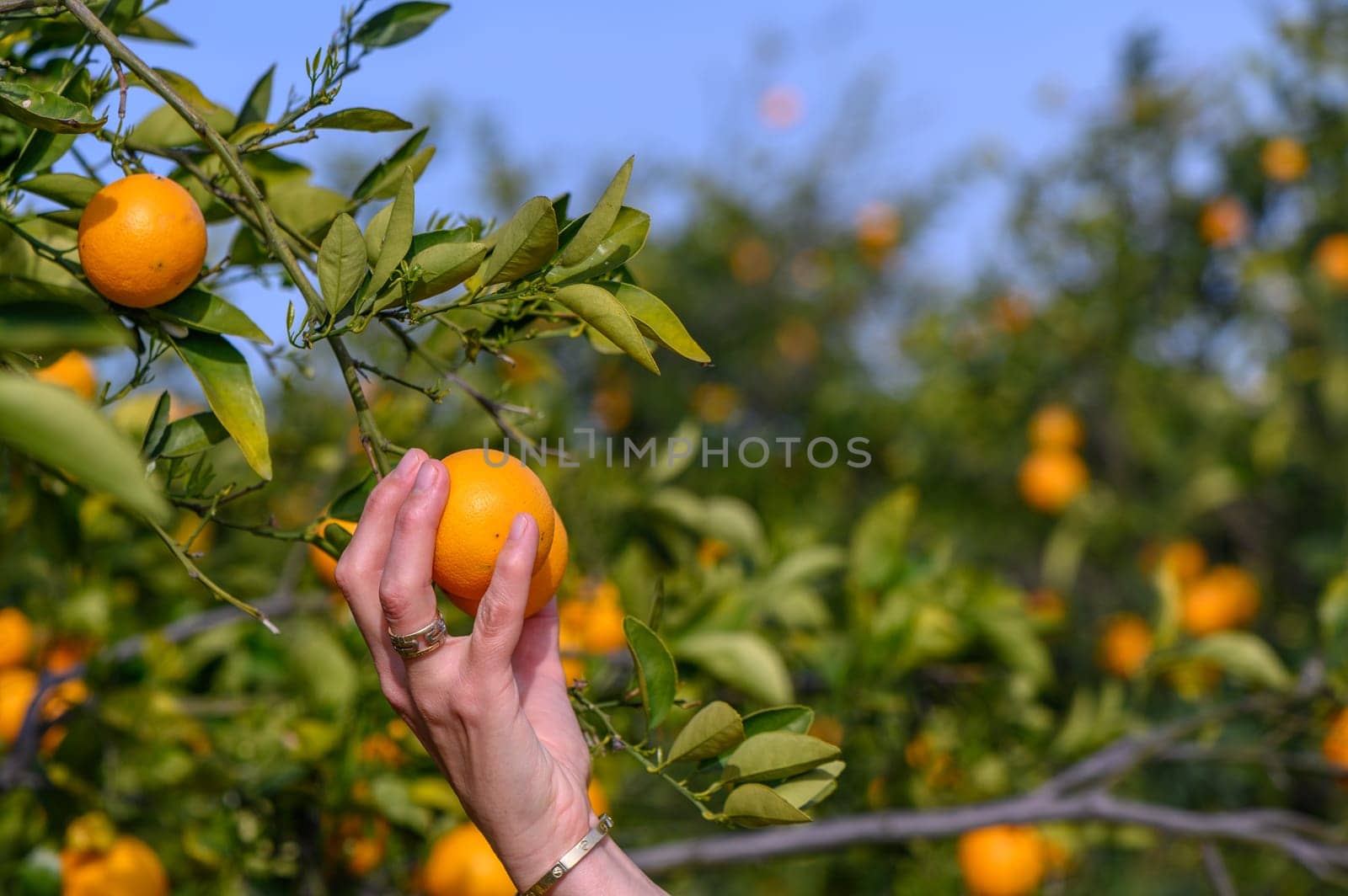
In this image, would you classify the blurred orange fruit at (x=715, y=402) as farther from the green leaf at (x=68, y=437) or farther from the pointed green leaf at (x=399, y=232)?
the green leaf at (x=68, y=437)

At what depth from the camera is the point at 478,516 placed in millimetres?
595

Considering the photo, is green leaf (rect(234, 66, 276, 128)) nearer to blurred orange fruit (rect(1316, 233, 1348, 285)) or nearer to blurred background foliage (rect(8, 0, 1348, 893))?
blurred background foliage (rect(8, 0, 1348, 893))

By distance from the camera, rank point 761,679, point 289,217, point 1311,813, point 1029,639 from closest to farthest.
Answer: point 289,217
point 761,679
point 1029,639
point 1311,813

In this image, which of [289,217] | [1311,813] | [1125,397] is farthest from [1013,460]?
[289,217]

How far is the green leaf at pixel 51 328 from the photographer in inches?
17.3

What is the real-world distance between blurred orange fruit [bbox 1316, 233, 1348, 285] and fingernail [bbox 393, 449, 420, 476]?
8.48 feet

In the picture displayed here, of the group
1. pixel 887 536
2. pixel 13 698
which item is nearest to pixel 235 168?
pixel 13 698

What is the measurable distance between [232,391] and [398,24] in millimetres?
295

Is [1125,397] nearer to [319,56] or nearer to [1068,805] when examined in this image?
[1068,805]

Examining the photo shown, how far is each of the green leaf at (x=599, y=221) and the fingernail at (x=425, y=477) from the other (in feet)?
0.46

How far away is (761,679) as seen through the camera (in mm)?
1078

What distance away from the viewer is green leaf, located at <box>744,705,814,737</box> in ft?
2.35

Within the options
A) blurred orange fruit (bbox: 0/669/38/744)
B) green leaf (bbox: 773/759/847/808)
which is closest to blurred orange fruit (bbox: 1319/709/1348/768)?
green leaf (bbox: 773/759/847/808)

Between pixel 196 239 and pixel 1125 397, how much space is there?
2.68 metres
